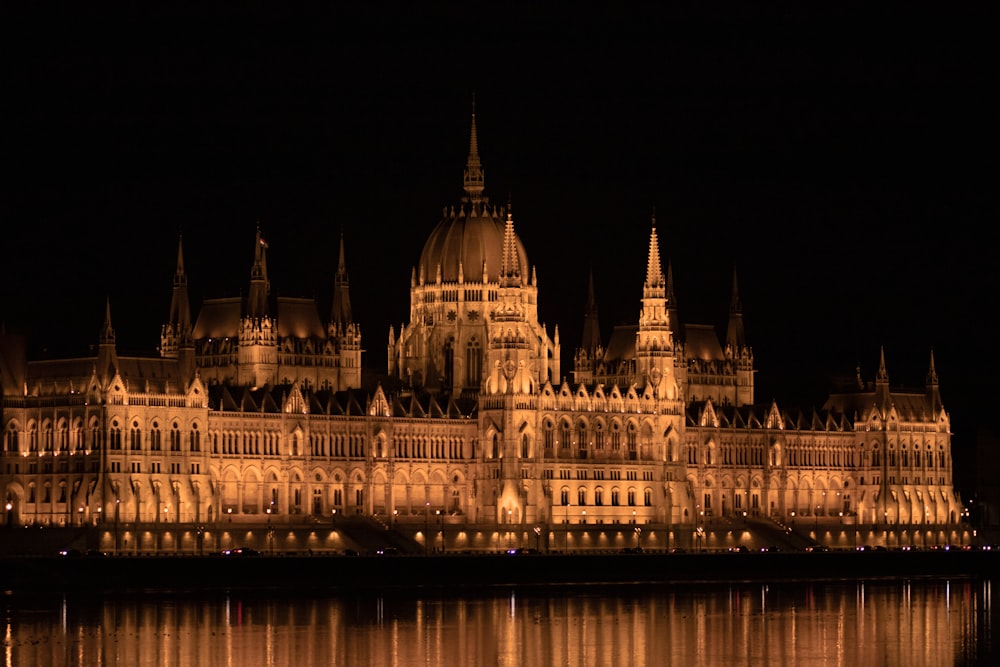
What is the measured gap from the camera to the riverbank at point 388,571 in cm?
17375

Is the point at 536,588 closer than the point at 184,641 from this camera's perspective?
No

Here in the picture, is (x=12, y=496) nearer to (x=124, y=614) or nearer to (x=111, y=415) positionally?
(x=111, y=415)

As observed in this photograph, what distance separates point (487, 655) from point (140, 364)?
209 ft

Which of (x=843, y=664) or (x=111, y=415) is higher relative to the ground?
(x=111, y=415)

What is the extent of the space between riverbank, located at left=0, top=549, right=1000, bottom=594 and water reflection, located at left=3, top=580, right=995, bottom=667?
6.16m

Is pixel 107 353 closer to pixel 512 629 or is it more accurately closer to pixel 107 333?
pixel 107 333

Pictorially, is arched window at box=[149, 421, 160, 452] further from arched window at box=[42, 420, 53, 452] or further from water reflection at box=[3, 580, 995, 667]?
water reflection at box=[3, 580, 995, 667]

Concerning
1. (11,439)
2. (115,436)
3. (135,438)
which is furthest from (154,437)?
(11,439)

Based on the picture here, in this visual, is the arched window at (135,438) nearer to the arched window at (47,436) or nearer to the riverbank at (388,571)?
the arched window at (47,436)

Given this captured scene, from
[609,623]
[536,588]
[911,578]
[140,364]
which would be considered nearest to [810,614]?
[609,623]

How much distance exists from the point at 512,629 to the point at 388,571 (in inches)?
1299

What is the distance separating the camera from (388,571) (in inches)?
7219

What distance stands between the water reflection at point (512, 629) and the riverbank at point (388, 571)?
616 centimetres

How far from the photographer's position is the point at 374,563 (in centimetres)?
18338
